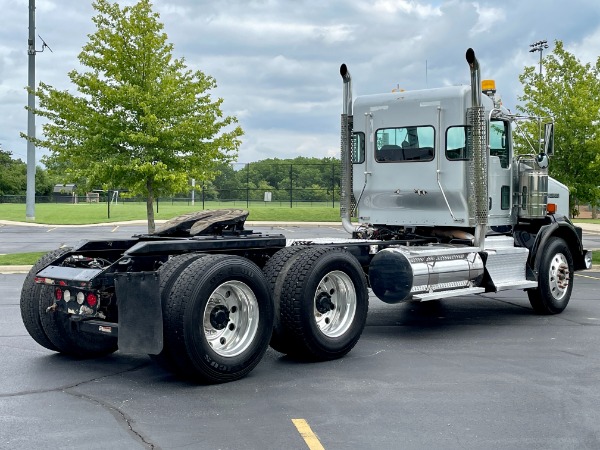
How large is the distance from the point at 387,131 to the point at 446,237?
1.67m

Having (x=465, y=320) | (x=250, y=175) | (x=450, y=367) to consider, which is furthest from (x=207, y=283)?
(x=250, y=175)

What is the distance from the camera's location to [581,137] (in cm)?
1972

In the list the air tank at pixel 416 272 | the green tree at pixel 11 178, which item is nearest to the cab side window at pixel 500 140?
the air tank at pixel 416 272

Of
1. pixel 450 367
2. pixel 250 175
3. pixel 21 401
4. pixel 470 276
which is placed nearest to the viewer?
pixel 21 401

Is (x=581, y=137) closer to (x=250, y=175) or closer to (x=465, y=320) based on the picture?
(x=465, y=320)

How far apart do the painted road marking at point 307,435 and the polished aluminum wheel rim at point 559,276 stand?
617 cm

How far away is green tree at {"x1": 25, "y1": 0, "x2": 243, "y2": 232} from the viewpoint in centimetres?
1967

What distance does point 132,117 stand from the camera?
66.4 feet

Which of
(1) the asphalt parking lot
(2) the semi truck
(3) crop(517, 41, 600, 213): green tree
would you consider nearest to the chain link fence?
(3) crop(517, 41, 600, 213): green tree

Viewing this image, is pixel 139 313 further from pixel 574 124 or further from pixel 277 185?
pixel 277 185

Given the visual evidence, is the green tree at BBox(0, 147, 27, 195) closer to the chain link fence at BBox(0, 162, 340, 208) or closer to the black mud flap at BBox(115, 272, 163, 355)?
the chain link fence at BBox(0, 162, 340, 208)

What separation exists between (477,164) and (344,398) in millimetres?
4425

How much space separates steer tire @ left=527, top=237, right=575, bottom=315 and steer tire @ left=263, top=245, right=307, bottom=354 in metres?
4.32

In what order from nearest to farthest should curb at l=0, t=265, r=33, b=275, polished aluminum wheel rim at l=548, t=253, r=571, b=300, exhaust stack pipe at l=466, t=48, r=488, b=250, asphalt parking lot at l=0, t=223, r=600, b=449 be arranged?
1. asphalt parking lot at l=0, t=223, r=600, b=449
2. exhaust stack pipe at l=466, t=48, r=488, b=250
3. polished aluminum wheel rim at l=548, t=253, r=571, b=300
4. curb at l=0, t=265, r=33, b=275
